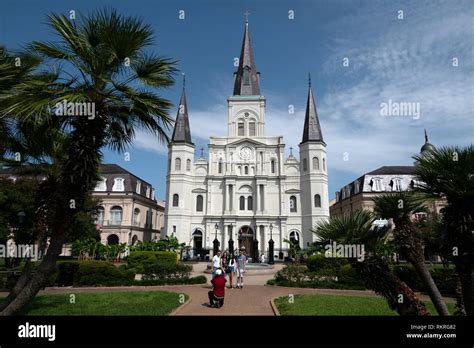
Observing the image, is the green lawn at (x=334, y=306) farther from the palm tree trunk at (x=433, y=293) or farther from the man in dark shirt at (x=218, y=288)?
the palm tree trunk at (x=433, y=293)

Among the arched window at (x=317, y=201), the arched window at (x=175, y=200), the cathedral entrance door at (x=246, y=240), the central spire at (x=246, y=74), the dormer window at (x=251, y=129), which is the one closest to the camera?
the arched window at (x=317, y=201)

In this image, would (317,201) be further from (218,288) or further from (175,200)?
(218,288)

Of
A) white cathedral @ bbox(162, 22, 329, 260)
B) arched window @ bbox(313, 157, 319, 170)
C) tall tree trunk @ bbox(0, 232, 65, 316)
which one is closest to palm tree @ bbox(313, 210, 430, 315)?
tall tree trunk @ bbox(0, 232, 65, 316)

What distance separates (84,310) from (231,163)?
36948mm

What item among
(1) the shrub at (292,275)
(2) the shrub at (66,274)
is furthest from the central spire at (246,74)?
(2) the shrub at (66,274)

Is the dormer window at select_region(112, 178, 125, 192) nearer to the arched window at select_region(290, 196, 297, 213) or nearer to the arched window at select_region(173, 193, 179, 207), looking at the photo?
the arched window at select_region(173, 193, 179, 207)

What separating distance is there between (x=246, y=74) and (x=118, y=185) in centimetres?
2812

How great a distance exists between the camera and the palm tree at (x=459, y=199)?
5.32 m

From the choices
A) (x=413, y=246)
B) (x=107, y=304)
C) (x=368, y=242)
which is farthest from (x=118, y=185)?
(x=413, y=246)

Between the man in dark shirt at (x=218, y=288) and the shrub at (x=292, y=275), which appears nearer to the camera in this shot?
the man in dark shirt at (x=218, y=288)

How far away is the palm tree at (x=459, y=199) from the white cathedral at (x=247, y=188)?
36600 mm
